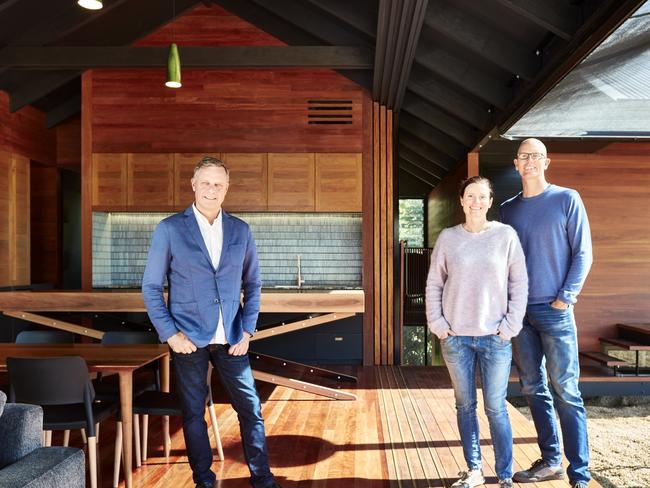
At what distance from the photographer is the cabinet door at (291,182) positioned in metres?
6.73

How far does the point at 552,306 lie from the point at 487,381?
0.49 meters

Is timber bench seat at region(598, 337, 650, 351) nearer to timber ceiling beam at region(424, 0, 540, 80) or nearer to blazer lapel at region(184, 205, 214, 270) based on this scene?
timber ceiling beam at region(424, 0, 540, 80)

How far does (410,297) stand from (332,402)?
4.96 metres

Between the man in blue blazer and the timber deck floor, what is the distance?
1.60 feet

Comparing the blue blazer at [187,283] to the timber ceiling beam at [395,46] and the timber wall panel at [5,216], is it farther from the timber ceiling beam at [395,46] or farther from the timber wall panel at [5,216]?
the timber wall panel at [5,216]

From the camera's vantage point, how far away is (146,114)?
270 inches

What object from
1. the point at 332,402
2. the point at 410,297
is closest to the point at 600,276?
the point at 410,297

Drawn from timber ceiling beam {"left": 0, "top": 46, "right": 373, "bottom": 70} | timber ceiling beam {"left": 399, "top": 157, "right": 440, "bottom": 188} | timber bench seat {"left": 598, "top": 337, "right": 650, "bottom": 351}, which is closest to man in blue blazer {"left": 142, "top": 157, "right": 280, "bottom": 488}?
timber ceiling beam {"left": 0, "top": 46, "right": 373, "bottom": 70}

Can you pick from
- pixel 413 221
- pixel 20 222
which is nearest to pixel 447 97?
pixel 20 222

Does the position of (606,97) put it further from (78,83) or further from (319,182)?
(78,83)

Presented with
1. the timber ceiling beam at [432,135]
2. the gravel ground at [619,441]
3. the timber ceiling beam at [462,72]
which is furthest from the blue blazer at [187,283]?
the timber ceiling beam at [432,135]

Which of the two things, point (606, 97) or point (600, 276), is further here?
point (600, 276)

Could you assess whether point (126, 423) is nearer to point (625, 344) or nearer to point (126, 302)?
point (126, 302)

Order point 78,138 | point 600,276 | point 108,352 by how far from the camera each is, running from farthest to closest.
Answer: point 78,138 → point 600,276 → point 108,352
